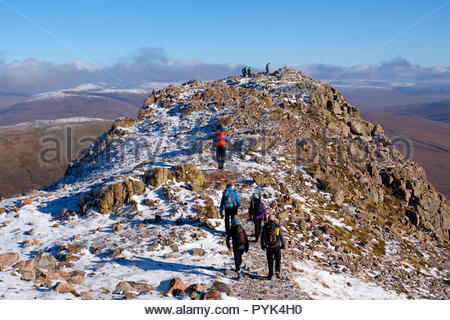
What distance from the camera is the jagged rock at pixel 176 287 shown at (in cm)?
1089

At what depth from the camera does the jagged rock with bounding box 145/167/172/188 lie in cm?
2044

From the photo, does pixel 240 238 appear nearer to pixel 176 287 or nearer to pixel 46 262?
pixel 176 287

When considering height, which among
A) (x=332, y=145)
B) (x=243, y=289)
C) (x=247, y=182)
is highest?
(x=332, y=145)

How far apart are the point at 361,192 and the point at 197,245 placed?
17.7 metres

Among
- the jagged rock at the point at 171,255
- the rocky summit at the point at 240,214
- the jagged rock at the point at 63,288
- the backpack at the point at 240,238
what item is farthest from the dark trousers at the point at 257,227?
the jagged rock at the point at 63,288

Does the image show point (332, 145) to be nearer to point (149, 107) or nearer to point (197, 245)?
point (197, 245)

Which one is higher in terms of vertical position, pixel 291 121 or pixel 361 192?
pixel 291 121

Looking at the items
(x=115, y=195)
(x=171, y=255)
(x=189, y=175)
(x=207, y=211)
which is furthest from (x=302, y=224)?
(x=115, y=195)

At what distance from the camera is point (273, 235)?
12.0m

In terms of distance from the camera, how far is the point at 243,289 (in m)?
11.4

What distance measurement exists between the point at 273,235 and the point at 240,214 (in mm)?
7201

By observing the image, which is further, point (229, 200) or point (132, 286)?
point (229, 200)

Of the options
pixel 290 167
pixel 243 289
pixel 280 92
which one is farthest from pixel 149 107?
pixel 243 289

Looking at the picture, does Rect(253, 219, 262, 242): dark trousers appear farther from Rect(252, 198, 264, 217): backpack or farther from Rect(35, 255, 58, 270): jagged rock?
Rect(35, 255, 58, 270): jagged rock
